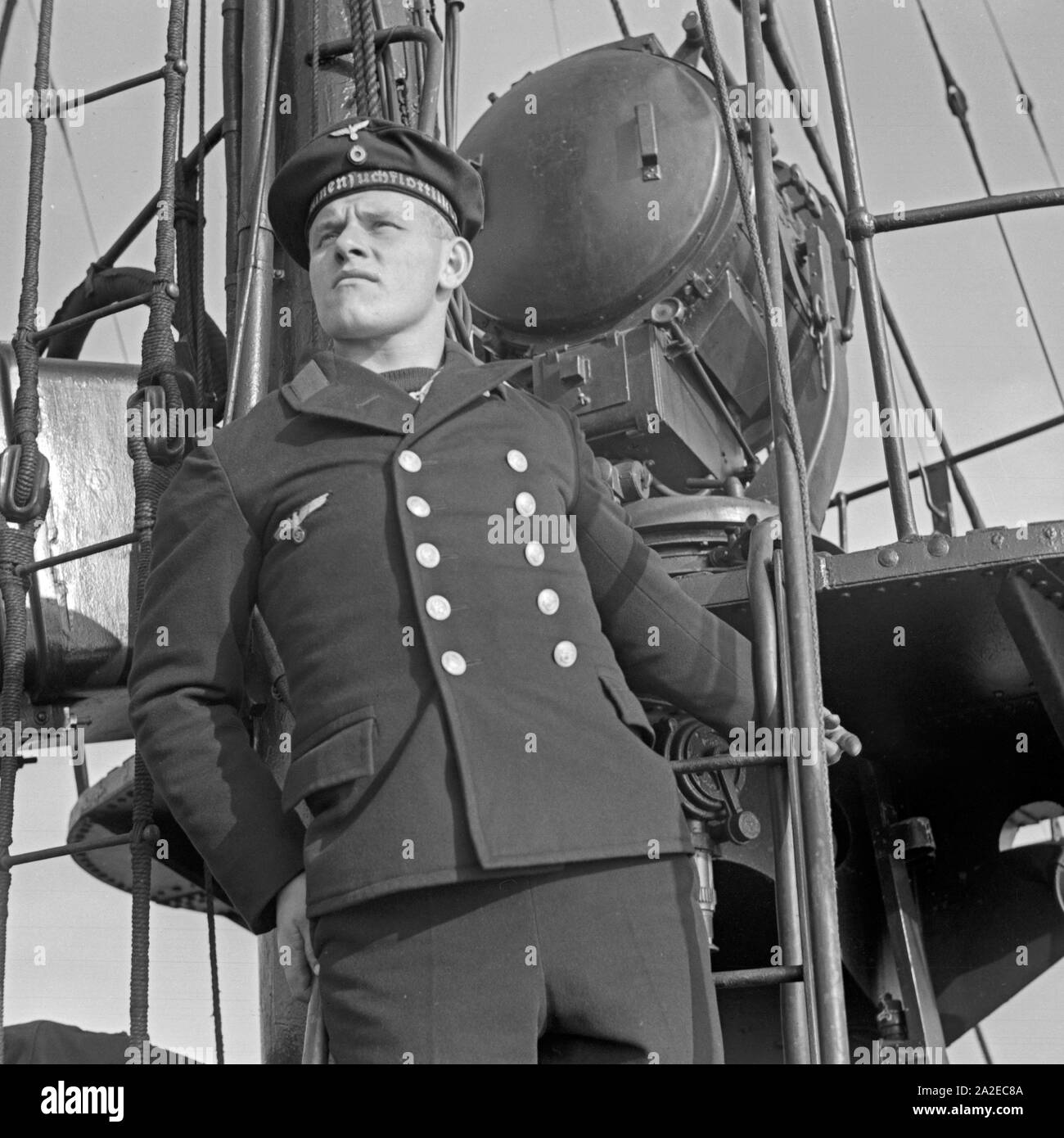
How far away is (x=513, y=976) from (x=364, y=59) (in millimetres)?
2098

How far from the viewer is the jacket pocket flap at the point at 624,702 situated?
2.13 m

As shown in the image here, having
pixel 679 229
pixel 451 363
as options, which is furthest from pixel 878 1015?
pixel 451 363

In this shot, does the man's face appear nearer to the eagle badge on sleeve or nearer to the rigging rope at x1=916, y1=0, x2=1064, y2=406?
the eagle badge on sleeve

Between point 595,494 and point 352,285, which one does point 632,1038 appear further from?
point 352,285

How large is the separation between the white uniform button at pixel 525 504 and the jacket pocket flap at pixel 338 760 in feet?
1.19

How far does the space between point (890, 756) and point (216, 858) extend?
7.87 ft

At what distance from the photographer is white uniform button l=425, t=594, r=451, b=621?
6.73ft

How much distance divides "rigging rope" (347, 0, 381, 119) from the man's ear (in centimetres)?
86

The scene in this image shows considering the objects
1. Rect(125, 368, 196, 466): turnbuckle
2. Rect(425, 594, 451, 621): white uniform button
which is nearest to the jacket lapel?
Rect(425, 594, 451, 621): white uniform button

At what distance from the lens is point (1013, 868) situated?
4219mm

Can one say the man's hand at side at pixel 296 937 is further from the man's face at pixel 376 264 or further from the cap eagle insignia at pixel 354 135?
the cap eagle insignia at pixel 354 135

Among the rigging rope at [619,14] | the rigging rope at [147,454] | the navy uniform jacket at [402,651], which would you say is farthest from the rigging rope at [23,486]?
the rigging rope at [619,14]

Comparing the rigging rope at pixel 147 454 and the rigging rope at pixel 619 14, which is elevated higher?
the rigging rope at pixel 619 14

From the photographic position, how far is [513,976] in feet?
6.25
